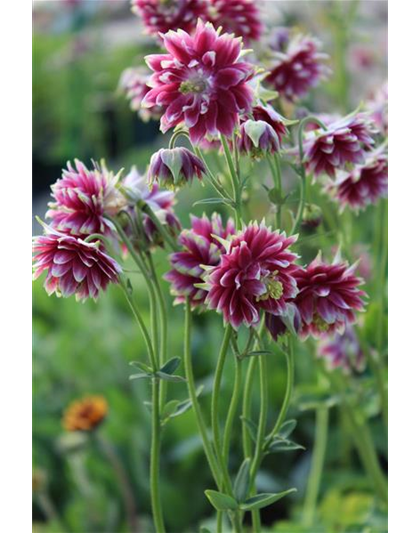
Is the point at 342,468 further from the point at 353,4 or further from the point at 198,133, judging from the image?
the point at 198,133

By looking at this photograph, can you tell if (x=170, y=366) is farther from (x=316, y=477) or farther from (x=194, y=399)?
(x=316, y=477)

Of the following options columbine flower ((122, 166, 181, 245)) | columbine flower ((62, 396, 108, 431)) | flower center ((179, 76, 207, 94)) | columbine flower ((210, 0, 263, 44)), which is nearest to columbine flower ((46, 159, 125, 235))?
columbine flower ((122, 166, 181, 245))

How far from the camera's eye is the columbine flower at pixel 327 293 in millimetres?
768

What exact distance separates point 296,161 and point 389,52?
6.9 inches

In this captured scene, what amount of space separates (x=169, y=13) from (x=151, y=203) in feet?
1.02

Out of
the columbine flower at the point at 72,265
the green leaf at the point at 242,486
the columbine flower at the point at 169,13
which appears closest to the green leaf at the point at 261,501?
the green leaf at the point at 242,486

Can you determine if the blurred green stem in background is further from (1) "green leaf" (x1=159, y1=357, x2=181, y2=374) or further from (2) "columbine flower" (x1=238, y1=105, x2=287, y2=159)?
(2) "columbine flower" (x1=238, y1=105, x2=287, y2=159)

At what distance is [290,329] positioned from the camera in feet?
2.43

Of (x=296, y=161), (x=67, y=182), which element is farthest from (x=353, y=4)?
(x=67, y=182)

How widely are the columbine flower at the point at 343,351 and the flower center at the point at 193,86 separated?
676 millimetres

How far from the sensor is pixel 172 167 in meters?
0.75

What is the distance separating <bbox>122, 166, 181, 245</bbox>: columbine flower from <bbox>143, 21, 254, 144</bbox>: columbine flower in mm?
132

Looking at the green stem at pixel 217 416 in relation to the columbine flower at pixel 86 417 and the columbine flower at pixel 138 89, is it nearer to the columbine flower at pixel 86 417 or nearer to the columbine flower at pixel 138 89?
the columbine flower at pixel 138 89

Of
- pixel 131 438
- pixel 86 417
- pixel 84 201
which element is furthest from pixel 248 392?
pixel 131 438
